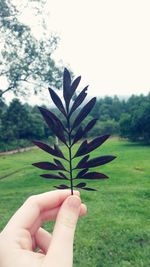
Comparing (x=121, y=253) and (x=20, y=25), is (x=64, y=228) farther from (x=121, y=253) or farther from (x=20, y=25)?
(x=20, y=25)

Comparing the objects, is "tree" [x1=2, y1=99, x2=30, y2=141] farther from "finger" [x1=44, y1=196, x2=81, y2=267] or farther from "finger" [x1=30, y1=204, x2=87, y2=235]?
"finger" [x1=44, y1=196, x2=81, y2=267]

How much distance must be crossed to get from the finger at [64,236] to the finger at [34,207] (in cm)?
8

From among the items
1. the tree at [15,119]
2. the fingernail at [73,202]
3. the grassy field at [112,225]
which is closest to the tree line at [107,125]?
the tree at [15,119]

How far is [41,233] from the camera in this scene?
1278 mm

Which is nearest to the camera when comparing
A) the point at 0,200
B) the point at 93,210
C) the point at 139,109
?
the point at 93,210

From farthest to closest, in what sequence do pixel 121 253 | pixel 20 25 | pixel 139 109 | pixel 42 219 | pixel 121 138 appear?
pixel 121 138, pixel 139 109, pixel 20 25, pixel 121 253, pixel 42 219

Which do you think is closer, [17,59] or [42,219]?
[42,219]

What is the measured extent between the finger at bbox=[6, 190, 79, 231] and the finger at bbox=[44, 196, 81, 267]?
0.08 meters

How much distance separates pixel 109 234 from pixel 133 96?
35.7 meters

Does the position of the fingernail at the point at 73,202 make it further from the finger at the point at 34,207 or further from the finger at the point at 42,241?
the finger at the point at 42,241

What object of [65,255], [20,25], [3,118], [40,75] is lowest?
[65,255]

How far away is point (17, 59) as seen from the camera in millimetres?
12070

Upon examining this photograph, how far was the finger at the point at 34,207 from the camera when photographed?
1.13m

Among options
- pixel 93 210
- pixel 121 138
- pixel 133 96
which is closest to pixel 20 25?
pixel 93 210
